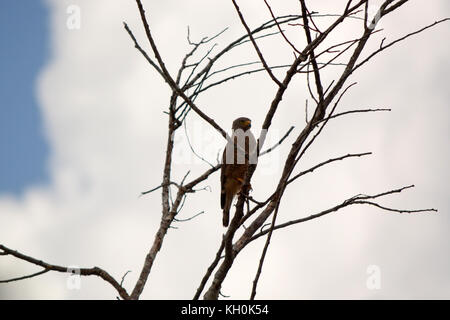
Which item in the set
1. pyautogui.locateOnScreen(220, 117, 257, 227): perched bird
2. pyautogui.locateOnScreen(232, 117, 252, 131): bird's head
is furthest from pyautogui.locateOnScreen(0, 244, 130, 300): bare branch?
pyautogui.locateOnScreen(232, 117, 252, 131): bird's head

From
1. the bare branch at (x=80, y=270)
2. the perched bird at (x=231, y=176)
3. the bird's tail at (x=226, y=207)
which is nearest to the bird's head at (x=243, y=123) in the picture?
the perched bird at (x=231, y=176)


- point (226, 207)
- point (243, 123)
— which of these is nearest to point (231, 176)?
point (226, 207)

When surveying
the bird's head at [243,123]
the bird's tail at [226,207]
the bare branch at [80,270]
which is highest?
the bird's head at [243,123]

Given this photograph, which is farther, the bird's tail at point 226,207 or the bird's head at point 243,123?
the bird's head at point 243,123

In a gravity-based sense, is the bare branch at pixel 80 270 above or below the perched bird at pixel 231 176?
below

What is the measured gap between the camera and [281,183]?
263 cm

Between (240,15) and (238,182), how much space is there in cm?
321

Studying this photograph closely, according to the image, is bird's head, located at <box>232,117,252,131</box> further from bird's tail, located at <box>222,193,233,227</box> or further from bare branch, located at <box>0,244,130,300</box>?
bare branch, located at <box>0,244,130,300</box>

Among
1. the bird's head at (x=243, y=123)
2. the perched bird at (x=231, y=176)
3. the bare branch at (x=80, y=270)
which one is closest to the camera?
the bare branch at (x=80, y=270)

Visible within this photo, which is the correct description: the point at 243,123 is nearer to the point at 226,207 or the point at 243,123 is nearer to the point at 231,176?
the point at 231,176

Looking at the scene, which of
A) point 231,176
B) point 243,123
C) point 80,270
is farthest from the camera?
point 243,123

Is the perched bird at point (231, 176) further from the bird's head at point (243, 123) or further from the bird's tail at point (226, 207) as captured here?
the bird's head at point (243, 123)
